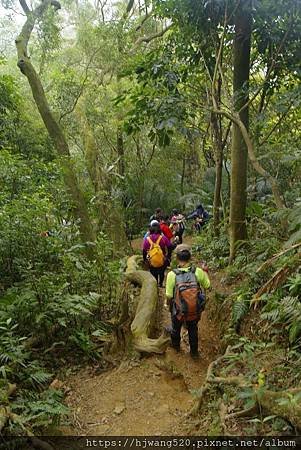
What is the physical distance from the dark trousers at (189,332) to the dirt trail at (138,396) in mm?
143

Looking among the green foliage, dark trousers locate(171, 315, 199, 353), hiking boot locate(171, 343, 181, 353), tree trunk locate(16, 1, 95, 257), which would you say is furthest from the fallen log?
tree trunk locate(16, 1, 95, 257)

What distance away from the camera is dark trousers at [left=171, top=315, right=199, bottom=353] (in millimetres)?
5121

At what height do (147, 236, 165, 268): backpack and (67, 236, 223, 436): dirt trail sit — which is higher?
(147, 236, 165, 268): backpack

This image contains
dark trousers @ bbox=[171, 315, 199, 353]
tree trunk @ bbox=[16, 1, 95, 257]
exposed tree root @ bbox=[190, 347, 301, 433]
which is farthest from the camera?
tree trunk @ bbox=[16, 1, 95, 257]

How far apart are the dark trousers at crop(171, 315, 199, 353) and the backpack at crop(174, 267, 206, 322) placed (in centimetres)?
22

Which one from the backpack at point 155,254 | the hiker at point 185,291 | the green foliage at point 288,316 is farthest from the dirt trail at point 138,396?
the backpack at point 155,254

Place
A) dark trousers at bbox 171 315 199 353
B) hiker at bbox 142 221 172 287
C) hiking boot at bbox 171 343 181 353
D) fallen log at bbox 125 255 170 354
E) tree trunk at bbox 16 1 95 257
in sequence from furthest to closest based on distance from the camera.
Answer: tree trunk at bbox 16 1 95 257
hiker at bbox 142 221 172 287
hiking boot at bbox 171 343 181 353
dark trousers at bbox 171 315 199 353
fallen log at bbox 125 255 170 354

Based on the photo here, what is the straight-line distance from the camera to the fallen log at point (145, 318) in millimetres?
4922

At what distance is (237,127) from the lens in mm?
7285

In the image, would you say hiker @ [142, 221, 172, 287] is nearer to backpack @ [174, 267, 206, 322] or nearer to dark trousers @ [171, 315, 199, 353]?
dark trousers @ [171, 315, 199, 353]

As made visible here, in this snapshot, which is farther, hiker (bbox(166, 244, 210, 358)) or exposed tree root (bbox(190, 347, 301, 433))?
hiker (bbox(166, 244, 210, 358))

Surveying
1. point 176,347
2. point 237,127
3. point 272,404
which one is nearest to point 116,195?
point 237,127

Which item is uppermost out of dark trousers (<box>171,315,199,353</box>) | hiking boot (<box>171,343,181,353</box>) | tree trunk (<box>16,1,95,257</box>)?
tree trunk (<box>16,1,95,257</box>)

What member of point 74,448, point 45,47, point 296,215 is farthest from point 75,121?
point 74,448
